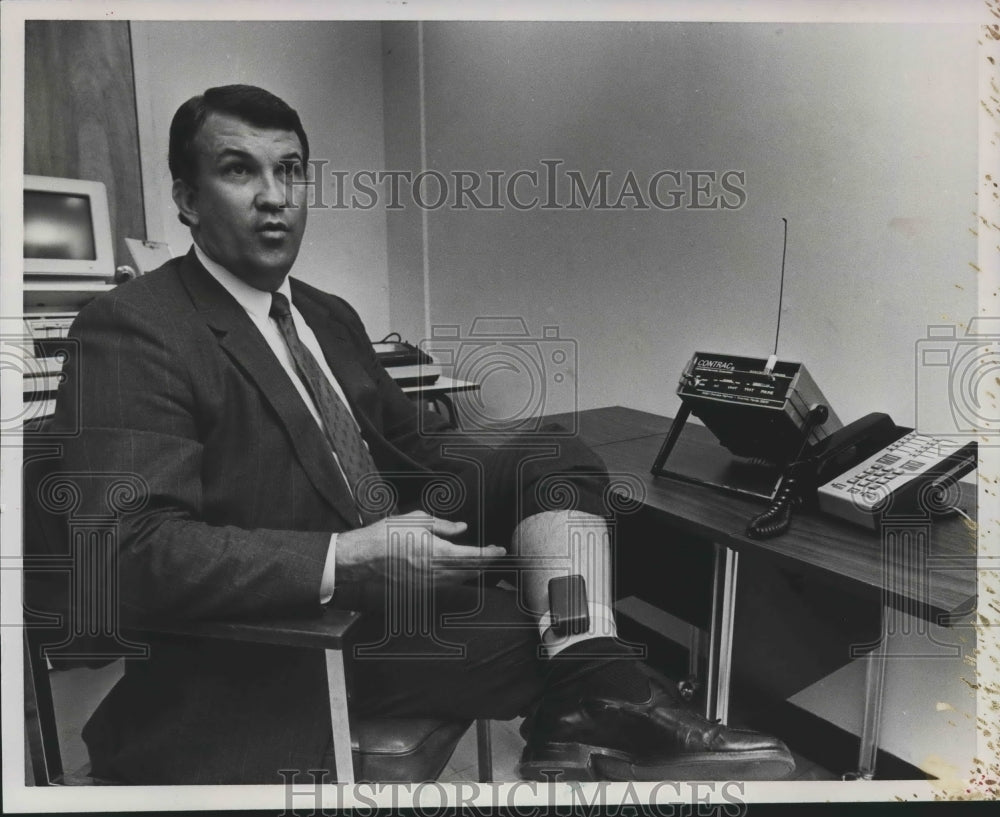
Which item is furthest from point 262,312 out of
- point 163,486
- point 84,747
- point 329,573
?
point 84,747

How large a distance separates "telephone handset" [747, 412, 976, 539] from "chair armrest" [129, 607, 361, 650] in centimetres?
66

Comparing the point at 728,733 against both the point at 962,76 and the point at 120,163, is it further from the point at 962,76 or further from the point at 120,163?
the point at 120,163

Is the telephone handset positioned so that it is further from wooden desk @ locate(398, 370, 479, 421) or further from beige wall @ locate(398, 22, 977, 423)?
wooden desk @ locate(398, 370, 479, 421)

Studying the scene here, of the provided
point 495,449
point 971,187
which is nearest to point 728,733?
point 495,449

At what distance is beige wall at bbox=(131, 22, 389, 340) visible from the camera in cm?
140

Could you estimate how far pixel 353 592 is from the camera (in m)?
1.33

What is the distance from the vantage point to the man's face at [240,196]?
4.46 ft

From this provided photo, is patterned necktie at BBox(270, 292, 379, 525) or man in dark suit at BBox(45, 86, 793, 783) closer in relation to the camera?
man in dark suit at BBox(45, 86, 793, 783)

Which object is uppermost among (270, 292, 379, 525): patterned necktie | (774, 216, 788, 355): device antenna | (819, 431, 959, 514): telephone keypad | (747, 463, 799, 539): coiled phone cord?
(774, 216, 788, 355): device antenna

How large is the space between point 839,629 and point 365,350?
1074mm

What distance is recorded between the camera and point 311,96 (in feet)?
4.72

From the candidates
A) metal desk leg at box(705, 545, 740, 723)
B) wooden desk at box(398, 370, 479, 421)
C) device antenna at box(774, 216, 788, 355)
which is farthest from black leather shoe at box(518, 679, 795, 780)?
device antenna at box(774, 216, 788, 355)

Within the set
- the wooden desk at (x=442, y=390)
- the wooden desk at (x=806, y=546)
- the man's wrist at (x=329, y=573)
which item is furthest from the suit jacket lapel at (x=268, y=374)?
the wooden desk at (x=806, y=546)

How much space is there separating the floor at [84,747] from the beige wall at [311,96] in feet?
2.59
